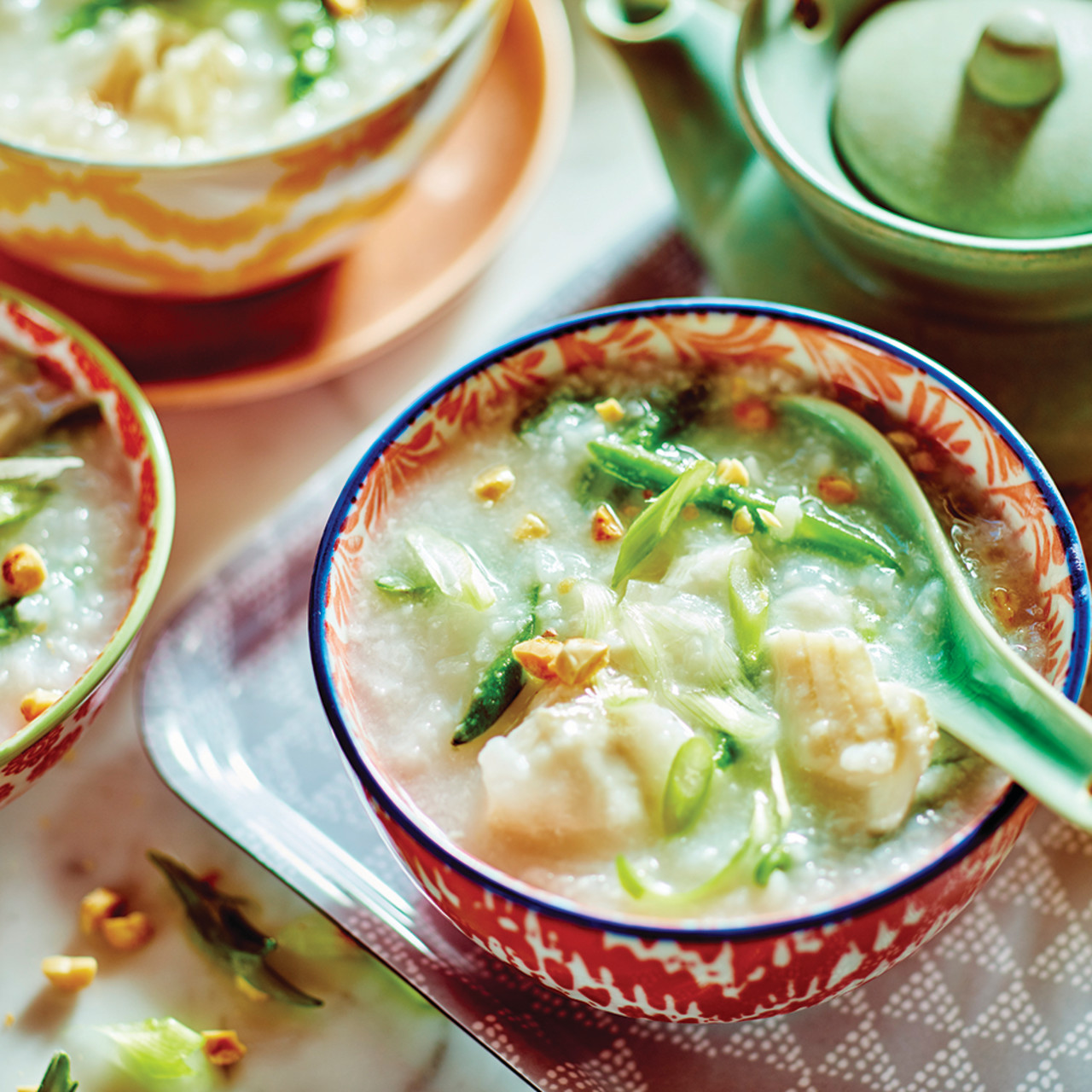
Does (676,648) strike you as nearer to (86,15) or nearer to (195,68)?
(195,68)

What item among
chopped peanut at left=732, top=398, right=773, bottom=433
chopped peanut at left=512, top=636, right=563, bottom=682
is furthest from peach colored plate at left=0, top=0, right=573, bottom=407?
chopped peanut at left=512, top=636, right=563, bottom=682

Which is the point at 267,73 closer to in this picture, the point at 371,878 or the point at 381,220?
the point at 381,220

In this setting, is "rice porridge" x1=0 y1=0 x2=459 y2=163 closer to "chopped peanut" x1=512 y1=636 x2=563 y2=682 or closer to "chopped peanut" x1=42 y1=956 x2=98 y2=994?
"chopped peanut" x1=512 y1=636 x2=563 y2=682

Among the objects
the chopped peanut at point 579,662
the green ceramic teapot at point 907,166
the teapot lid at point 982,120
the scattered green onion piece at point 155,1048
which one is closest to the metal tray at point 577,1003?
the scattered green onion piece at point 155,1048

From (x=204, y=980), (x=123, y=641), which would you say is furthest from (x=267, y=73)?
(x=204, y=980)

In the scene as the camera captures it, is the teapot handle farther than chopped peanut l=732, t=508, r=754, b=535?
Yes
